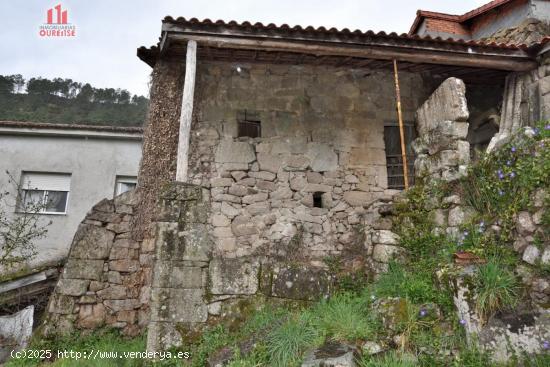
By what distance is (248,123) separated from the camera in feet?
20.8

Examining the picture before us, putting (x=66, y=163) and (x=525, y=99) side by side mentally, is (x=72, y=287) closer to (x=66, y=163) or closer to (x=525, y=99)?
(x=66, y=163)

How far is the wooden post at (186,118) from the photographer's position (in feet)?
15.5

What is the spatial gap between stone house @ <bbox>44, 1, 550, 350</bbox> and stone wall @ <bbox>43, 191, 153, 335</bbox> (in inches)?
0.7

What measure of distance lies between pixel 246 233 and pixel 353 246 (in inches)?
66.6

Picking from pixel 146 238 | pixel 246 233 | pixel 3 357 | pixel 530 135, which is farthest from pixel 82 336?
pixel 530 135

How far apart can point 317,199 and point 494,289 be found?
10.9ft

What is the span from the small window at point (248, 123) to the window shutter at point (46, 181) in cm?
686

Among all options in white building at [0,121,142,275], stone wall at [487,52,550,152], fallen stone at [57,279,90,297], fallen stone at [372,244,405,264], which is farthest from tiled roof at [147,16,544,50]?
white building at [0,121,142,275]

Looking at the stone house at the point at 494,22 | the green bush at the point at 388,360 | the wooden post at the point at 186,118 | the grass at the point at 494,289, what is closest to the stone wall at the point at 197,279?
the wooden post at the point at 186,118

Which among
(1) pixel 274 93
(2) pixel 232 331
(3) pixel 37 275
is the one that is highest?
(1) pixel 274 93

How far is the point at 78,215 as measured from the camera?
1037 centimetres

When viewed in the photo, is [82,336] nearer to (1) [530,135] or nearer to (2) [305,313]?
(2) [305,313]

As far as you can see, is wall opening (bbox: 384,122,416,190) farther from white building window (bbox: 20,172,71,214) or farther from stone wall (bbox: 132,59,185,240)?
white building window (bbox: 20,172,71,214)

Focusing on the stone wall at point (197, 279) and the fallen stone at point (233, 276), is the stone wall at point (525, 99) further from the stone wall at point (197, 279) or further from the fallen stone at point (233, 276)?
the fallen stone at point (233, 276)
